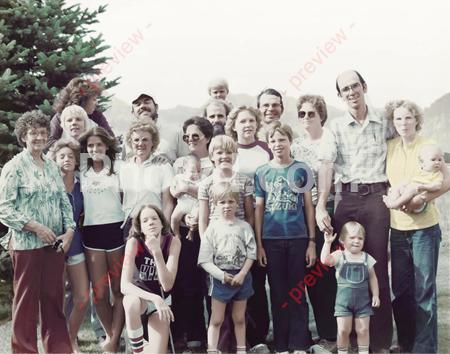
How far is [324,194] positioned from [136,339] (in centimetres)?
191

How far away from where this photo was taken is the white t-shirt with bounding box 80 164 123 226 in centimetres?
474

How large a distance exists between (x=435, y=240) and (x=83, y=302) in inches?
116

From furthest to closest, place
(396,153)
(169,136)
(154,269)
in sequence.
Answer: (169,136) < (396,153) < (154,269)

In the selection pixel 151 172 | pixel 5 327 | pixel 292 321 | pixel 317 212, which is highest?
pixel 151 172

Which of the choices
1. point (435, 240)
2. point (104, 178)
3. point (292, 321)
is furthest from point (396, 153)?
point (104, 178)

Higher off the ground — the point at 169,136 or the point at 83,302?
the point at 169,136

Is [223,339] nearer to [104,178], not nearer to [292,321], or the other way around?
[292,321]

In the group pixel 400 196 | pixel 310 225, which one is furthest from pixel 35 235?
pixel 400 196

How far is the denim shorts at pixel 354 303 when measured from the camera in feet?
15.0

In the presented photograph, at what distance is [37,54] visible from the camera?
661 centimetres

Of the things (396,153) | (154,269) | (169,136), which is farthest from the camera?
(169,136)

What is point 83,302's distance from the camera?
15.6 ft

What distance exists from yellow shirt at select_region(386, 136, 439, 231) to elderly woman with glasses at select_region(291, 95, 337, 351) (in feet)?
1.91

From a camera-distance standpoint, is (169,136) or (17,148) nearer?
(169,136)
